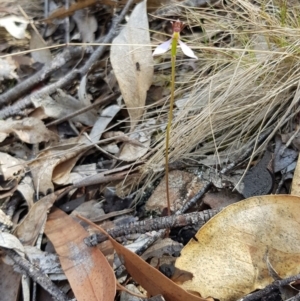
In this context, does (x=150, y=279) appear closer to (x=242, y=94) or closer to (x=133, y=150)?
(x=133, y=150)

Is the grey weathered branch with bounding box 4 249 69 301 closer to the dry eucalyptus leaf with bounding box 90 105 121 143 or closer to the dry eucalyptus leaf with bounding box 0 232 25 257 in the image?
the dry eucalyptus leaf with bounding box 0 232 25 257

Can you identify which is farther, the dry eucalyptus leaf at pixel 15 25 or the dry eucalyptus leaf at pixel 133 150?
the dry eucalyptus leaf at pixel 15 25

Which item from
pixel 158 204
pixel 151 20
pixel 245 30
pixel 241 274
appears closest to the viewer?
pixel 241 274

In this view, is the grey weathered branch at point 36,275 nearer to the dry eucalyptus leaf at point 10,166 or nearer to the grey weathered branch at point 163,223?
the grey weathered branch at point 163,223

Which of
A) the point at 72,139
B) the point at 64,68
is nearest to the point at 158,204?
the point at 72,139

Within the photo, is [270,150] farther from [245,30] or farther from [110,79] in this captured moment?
[110,79]

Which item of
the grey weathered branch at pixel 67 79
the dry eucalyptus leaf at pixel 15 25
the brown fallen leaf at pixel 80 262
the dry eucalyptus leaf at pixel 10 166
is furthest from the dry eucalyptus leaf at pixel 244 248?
the dry eucalyptus leaf at pixel 15 25

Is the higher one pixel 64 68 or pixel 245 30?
pixel 245 30

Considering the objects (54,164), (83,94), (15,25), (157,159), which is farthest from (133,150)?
(15,25)
